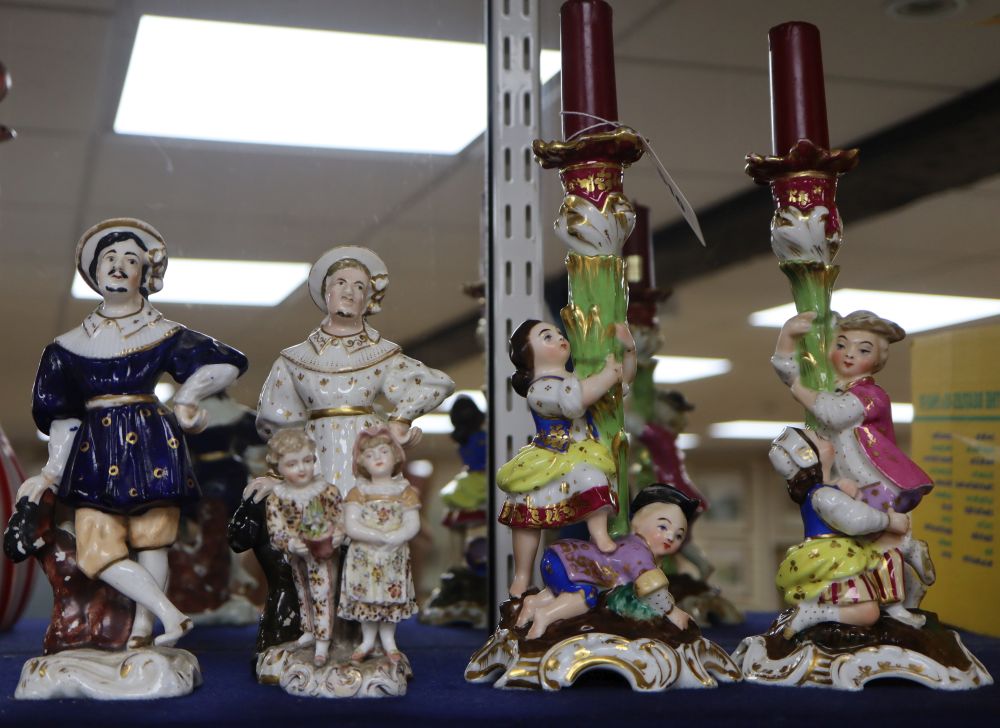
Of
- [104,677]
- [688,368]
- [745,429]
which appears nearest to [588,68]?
[104,677]

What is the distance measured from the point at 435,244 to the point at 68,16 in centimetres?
60

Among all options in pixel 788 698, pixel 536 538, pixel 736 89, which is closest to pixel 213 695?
pixel 536 538

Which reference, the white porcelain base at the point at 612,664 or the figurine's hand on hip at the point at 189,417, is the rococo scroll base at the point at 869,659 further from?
the figurine's hand on hip at the point at 189,417

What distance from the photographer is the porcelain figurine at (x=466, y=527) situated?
1.65m

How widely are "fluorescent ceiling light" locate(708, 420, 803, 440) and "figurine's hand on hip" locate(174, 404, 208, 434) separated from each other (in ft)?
16.8

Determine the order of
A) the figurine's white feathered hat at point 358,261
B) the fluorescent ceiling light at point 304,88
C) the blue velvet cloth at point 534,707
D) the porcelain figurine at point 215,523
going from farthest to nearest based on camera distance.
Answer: the fluorescent ceiling light at point 304,88, the porcelain figurine at point 215,523, the figurine's white feathered hat at point 358,261, the blue velvet cloth at point 534,707

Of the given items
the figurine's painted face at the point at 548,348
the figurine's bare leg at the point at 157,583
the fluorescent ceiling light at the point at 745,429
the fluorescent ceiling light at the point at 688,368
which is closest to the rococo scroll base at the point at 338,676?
the figurine's bare leg at the point at 157,583

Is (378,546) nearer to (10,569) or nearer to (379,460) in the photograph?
(379,460)

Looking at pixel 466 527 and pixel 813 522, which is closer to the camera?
pixel 813 522

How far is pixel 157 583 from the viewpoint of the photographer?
116 centimetres

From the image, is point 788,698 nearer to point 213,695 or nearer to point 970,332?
point 213,695

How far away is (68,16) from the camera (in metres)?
1.64

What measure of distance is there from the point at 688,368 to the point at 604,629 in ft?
10.6

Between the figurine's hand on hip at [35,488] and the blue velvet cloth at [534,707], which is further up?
the figurine's hand on hip at [35,488]
